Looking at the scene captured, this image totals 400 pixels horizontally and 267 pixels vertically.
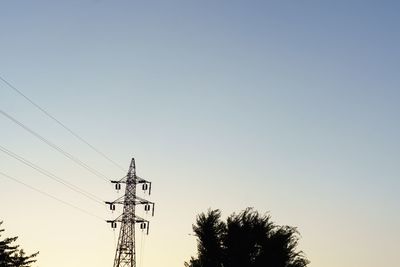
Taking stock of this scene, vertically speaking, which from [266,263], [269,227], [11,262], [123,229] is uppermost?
[123,229]

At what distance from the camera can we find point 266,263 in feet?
112

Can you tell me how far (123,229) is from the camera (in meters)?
51.9

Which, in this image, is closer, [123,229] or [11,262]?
[11,262]

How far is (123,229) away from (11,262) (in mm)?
28879

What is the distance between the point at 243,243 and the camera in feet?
116

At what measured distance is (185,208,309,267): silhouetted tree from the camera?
34.6 m

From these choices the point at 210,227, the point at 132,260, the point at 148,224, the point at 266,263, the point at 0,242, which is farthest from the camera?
the point at 148,224

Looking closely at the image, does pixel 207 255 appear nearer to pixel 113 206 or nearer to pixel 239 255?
pixel 239 255

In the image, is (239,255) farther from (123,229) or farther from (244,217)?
(123,229)

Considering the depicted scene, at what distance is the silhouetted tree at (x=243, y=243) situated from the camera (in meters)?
34.6

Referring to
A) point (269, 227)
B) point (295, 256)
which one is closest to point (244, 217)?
point (269, 227)

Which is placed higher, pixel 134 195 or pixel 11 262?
pixel 134 195

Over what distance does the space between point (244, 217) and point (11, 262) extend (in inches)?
691

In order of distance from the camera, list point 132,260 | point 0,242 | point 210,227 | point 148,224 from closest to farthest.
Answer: point 0,242 → point 210,227 → point 132,260 → point 148,224
